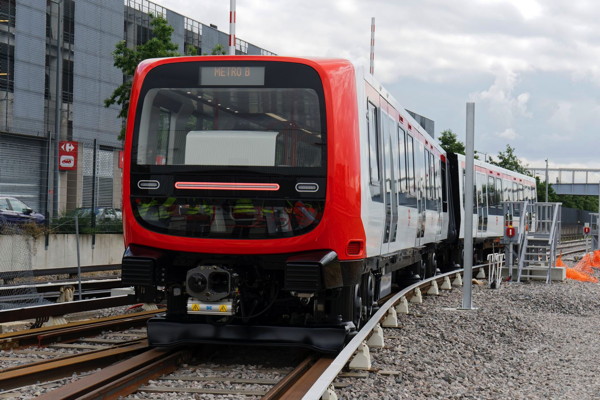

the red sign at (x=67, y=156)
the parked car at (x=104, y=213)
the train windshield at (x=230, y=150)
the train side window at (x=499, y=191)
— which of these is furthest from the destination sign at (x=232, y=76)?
the train side window at (x=499, y=191)

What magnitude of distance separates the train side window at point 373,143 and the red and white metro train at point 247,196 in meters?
0.46

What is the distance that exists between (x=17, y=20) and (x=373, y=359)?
40.1 meters

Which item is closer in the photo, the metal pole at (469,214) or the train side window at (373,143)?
the train side window at (373,143)

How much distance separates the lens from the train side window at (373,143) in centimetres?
981

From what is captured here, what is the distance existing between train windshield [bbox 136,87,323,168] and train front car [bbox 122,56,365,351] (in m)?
0.01

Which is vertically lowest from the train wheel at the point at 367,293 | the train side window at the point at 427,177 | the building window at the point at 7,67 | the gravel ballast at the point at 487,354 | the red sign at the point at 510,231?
the gravel ballast at the point at 487,354

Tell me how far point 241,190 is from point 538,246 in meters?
16.3

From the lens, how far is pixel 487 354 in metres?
10.4

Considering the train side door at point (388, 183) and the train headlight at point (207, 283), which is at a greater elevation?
the train side door at point (388, 183)

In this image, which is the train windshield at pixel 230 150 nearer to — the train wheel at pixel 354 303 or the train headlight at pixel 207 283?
the train headlight at pixel 207 283

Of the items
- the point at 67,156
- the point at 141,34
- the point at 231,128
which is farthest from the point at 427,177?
the point at 141,34

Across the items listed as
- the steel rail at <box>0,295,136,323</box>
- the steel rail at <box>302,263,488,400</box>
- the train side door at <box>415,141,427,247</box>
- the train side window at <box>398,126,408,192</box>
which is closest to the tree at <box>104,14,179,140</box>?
the train side door at <box>415,141,427,247</box>

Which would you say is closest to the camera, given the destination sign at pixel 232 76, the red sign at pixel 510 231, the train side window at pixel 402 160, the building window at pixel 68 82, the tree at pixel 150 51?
the destination sign at pixel 232 76

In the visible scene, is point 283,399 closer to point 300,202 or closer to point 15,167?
point 300,202
